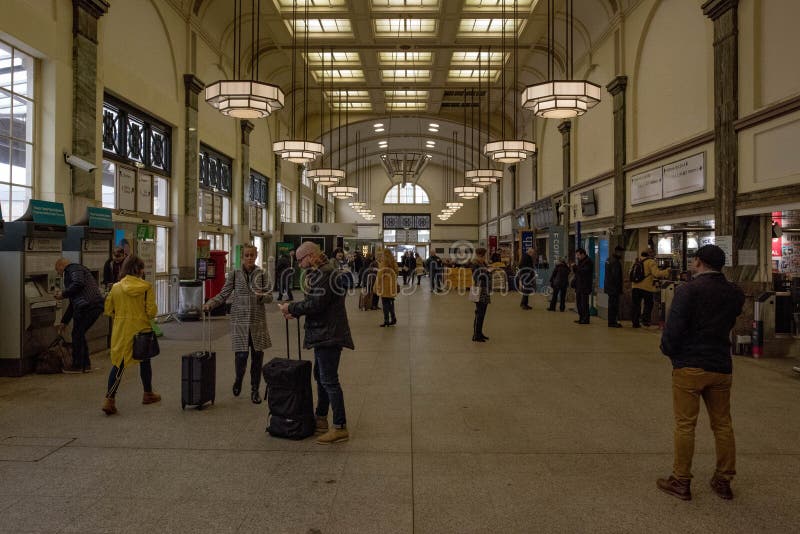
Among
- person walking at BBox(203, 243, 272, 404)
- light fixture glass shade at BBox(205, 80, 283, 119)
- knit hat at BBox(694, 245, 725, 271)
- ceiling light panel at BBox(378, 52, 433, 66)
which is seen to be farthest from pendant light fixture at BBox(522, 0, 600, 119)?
ceiling light panel at BBox(378, 52, 433, 66)

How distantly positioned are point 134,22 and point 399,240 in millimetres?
31170

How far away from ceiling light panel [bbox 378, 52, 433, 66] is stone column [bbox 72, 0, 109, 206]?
1053 cm

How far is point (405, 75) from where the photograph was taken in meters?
20.1

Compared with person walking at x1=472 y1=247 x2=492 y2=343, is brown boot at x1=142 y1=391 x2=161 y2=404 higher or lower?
lower

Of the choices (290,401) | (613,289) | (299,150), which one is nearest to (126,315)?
(290,401)

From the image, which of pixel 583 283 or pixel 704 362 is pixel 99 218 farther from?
pixel 583 283

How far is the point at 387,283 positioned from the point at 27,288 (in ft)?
18.3

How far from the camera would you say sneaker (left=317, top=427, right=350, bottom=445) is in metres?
3.99

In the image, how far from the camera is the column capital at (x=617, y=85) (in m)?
12.3

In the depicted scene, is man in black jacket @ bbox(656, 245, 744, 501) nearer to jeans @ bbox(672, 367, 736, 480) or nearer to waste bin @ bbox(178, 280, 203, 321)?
jeans @ bbox(672, 367, 736, 480)

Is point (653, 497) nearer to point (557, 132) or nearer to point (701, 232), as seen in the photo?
point (701, 232)

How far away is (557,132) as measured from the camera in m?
18.2

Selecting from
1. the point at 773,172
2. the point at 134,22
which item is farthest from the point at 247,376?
the point at 134,22

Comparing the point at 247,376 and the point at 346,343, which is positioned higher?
the point at 346,343
